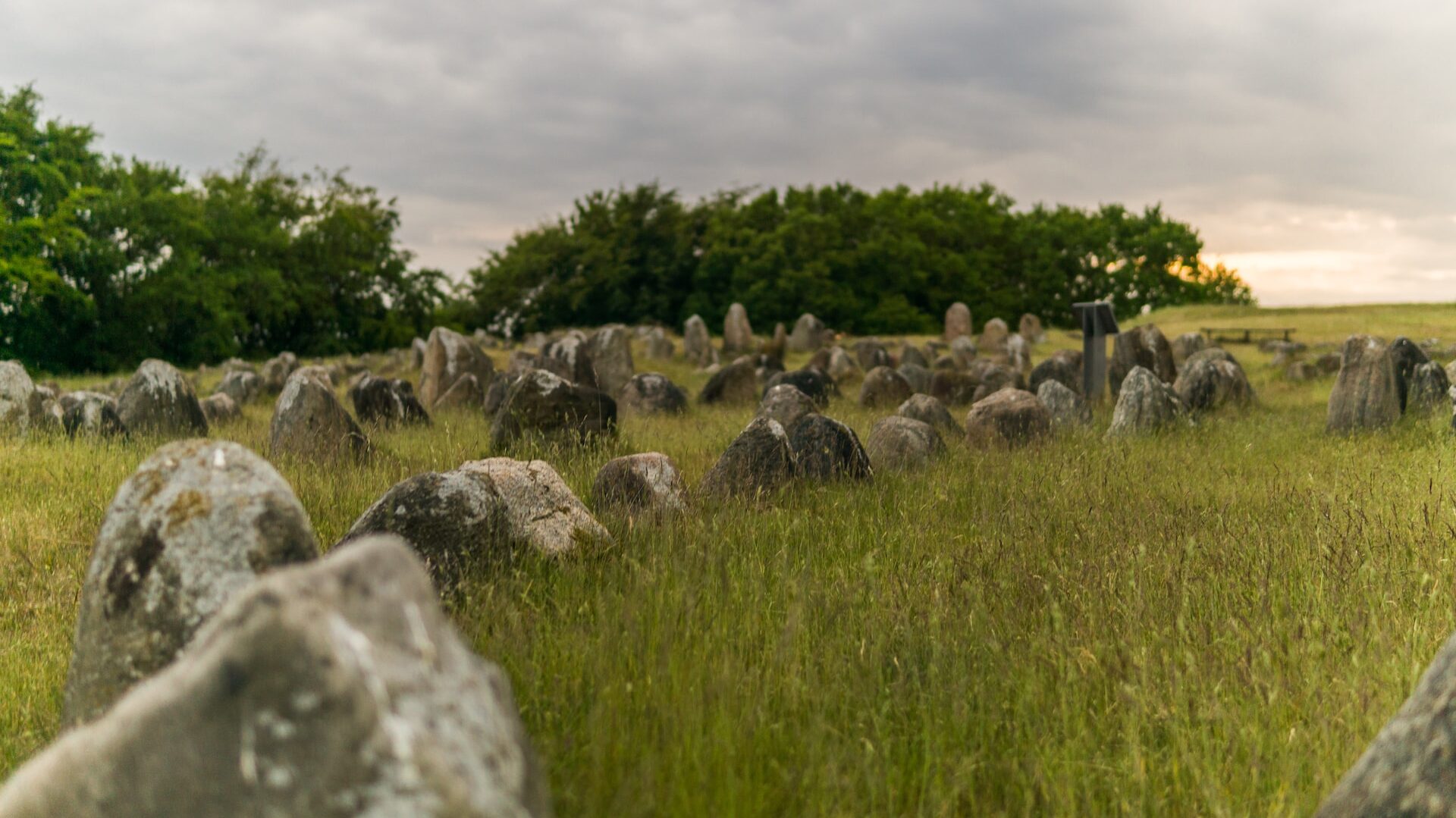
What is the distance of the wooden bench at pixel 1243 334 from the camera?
90.8ft

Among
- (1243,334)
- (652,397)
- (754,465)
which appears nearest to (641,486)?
(754,465)

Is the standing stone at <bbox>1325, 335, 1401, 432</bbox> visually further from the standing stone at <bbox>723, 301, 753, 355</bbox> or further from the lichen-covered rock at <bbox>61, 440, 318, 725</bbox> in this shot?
the standing stone at <bbox>723, 301, 753, 355</bbox>

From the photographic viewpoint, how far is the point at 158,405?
10984mm

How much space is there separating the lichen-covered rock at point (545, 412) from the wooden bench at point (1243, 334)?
22147mm

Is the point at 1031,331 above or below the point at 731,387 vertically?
above

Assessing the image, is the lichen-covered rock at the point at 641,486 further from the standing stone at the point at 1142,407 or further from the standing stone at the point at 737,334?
the standing stone at the point at 737,334

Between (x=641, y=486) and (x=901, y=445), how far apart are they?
3.20m

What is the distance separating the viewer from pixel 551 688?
3.62 metres

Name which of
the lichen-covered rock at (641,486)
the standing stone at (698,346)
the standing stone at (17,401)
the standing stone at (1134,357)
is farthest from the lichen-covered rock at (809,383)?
the standing stone at (17,401)

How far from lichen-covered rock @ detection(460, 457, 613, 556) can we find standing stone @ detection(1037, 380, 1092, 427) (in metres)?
7.66

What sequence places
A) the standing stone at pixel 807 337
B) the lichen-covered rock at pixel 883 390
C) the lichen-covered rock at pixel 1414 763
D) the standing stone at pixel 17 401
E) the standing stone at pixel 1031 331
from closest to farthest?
the lichen-covered rock at pixel 1414 763 < the standing stone at pixel 17 401 < the lichen-covered rock at pixel 883 390 < the standing stone at pixel 807 337 < the standing stone at pixel 1031 331

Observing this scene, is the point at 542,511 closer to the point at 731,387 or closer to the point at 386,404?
the point at 386,404

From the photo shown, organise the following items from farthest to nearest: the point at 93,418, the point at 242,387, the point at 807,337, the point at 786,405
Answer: the point at 807,337
the point at 242,387
the point at 786,405
the point at 93,418

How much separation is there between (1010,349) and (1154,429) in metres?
14.3
